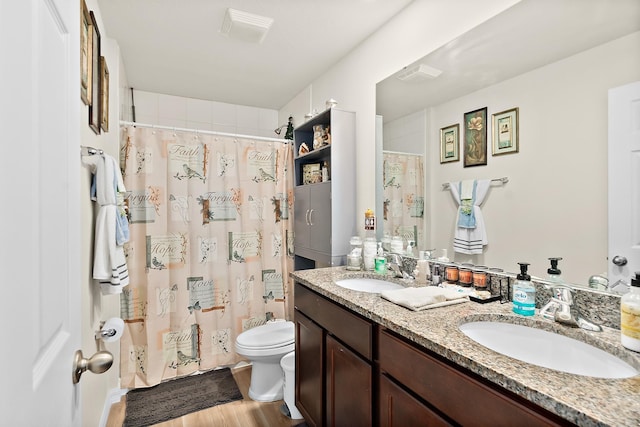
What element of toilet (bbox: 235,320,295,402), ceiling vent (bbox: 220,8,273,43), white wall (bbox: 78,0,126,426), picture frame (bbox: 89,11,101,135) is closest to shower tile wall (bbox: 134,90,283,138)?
white wall (bbox: 78,0,126,426)

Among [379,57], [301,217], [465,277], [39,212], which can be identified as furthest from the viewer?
[301,217]

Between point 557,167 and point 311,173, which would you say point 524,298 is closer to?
point 557,167

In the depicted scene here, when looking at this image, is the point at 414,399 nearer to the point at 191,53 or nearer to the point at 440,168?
the point at 440,168

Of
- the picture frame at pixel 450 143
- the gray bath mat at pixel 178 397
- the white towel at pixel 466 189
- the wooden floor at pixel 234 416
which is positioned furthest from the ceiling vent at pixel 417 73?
the gray bath mat at pixel 178 397

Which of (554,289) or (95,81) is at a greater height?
(95,81)

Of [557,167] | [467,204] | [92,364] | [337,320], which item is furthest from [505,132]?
[92,364]

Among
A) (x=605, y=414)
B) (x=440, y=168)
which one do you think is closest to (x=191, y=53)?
(x=440, y=168)

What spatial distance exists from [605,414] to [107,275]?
1.78 metres

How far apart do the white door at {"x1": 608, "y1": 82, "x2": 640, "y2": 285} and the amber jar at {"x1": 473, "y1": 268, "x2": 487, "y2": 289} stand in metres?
0.41

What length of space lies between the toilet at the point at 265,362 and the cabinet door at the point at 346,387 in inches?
26.6

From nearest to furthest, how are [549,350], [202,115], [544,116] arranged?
1. [549,350]
2. [544,116]
3. [202,115]

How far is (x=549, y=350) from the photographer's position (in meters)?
0.98

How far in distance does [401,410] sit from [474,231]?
0.85m

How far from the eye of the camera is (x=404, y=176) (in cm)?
194
